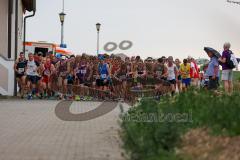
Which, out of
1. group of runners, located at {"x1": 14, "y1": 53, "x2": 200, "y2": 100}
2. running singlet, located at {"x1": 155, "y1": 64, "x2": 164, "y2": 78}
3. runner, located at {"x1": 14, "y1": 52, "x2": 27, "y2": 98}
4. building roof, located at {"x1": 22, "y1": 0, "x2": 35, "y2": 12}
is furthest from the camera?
building roof, located at {"x1": 22, "y1": 0, "x2": 35, "y2": 12}

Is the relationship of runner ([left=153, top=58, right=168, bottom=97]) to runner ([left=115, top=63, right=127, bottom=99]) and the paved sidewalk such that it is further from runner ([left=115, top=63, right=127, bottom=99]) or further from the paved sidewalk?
the paved sidewalk

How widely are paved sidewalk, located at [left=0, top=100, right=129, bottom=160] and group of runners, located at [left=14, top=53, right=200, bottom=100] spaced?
6.28 metres

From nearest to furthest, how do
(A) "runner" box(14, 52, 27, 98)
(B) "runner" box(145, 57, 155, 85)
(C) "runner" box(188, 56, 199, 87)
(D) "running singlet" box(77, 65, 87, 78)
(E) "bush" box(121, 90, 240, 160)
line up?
(E) "bush" box(121, 90, 240, 160) < (B) "runner" box(145, 57, 155, 85) < (A) "runner" box(14, 52, 27, 98) < (D) "running singlet" box(77, 65, 87, 78) < (C) "runner" box(188, 56, 199, 87)

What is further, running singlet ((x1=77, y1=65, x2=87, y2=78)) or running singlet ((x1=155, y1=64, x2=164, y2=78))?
running singlet ((x1=77, y1=65, x2=87, y2=78))

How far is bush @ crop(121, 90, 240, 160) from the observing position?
723cm

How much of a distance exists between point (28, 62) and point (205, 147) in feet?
61.8

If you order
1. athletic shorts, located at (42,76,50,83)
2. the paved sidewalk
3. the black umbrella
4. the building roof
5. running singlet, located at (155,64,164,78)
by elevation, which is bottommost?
the paved sidewalk

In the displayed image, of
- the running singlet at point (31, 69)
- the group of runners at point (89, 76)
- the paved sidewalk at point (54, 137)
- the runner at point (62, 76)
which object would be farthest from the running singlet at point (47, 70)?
the paved sidewalk at point (54, 137)

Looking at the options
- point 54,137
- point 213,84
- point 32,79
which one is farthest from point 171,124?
point 32,79

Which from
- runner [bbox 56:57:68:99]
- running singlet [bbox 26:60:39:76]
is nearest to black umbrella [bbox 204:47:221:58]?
runner [bbox 56:57:68:99]

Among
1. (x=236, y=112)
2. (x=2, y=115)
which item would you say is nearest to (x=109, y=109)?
(x=2, y=115)

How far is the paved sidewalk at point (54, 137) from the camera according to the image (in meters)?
9.80

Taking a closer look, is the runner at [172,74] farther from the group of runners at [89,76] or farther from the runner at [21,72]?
the runner at [21,72]

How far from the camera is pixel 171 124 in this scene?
8.10 meters
